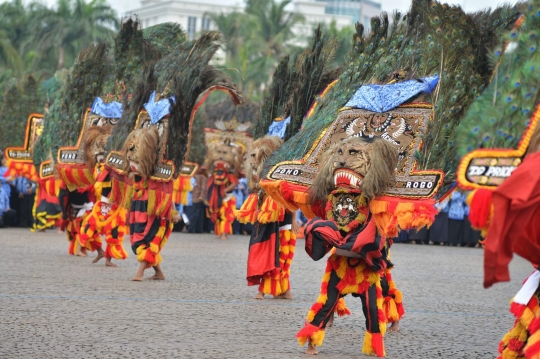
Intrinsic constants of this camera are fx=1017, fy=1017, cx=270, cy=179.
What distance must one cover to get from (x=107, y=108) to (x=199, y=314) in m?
5.36

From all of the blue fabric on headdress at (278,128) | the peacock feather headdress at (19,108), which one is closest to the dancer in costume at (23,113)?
the peacock feather headdress at (19,108)

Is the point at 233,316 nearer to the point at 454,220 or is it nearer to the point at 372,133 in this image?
the point at 372,133

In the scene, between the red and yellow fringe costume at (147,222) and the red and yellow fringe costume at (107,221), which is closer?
the red and yellow fringe costume at (147,222)

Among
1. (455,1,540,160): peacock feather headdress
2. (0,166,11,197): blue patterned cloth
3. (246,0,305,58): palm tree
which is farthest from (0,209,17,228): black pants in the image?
(246,0,305,58): palm tree

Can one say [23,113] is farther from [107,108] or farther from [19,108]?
[107,108]

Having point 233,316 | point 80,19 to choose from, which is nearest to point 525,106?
point 233,316

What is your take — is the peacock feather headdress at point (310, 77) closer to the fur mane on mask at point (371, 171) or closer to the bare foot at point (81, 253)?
the fur mane on mask at point (371, 171)

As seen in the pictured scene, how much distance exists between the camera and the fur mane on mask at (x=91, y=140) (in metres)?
13.9

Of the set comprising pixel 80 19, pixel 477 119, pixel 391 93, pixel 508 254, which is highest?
pixel 80 19

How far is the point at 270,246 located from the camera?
11062 mm

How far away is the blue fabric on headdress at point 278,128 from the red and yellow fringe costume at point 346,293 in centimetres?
365

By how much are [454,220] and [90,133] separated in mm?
13149

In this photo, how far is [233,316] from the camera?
31.1 feet

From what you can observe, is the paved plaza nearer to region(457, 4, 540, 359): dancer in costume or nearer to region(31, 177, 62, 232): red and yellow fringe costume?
region(457, 4, 540, 359): dancer in costume
